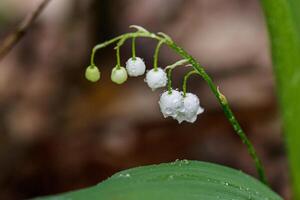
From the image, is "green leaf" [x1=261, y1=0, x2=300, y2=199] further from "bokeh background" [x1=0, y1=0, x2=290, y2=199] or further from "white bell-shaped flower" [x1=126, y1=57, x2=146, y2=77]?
"bokeh background" [x1=0, y1=0, x2=290, y2=199]

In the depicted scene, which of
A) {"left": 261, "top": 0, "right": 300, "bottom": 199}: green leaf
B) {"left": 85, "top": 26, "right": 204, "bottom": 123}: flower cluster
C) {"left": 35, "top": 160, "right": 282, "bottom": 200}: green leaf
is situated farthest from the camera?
{"left": 261, "top": 0, "right": 300, "bottom": 199}: green leaf

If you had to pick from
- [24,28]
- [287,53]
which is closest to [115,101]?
[24,28]

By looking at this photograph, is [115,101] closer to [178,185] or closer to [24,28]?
[24,28]

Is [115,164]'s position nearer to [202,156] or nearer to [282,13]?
[202,156]

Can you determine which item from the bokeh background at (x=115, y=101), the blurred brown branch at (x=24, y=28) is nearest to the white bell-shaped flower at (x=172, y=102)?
the blurred brown branch at (x=24, y=28)

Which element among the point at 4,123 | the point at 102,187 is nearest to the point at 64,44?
the point at 4,123

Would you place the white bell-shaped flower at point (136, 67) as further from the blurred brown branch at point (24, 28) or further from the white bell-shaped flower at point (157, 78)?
the blurred brown branch at point (24, 28)

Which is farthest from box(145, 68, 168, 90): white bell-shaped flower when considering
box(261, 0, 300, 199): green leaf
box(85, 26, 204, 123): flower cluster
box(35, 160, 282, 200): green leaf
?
box(261, 0, 300, 199): green leaf

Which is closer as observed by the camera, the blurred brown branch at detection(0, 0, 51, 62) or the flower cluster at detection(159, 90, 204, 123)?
the flower cluster at detection(159, 90, 204, 123)
